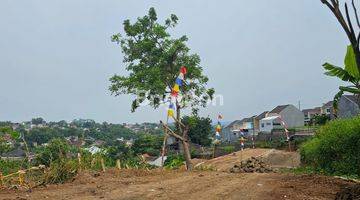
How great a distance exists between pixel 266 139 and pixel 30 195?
37166mm

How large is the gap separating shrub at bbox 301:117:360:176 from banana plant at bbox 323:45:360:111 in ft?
2.18

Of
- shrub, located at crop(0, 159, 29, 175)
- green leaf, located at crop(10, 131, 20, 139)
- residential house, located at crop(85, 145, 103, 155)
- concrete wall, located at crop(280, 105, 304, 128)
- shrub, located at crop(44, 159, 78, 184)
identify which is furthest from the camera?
concrete wall, located at crop(280, 105, 304, 128)

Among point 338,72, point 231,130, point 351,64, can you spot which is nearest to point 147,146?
point 338,72

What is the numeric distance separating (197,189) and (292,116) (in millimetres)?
68173

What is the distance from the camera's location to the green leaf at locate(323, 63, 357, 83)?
10500mm

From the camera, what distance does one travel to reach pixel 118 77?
1083 inches

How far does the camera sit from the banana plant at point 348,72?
381 inches

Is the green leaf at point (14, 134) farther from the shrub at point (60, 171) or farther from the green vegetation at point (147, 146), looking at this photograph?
the green vegetation at point (147, 146)

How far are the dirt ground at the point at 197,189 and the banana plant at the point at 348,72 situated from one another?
1.93m

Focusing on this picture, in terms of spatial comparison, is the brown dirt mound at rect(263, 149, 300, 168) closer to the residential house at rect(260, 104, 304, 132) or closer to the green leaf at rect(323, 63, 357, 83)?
the green leaf at rect(323, 63, 357, 83)

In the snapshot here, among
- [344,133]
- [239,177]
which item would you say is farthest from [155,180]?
[344,133]

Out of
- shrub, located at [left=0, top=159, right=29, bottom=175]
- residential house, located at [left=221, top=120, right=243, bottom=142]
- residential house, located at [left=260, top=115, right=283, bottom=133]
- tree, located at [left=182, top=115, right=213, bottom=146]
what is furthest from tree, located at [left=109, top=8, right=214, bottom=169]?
residential house, located at [left=221, top=120, right=243, bottom=142]

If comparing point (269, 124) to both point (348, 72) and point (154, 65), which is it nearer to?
point (154, 65)

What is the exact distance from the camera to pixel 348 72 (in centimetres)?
1030
